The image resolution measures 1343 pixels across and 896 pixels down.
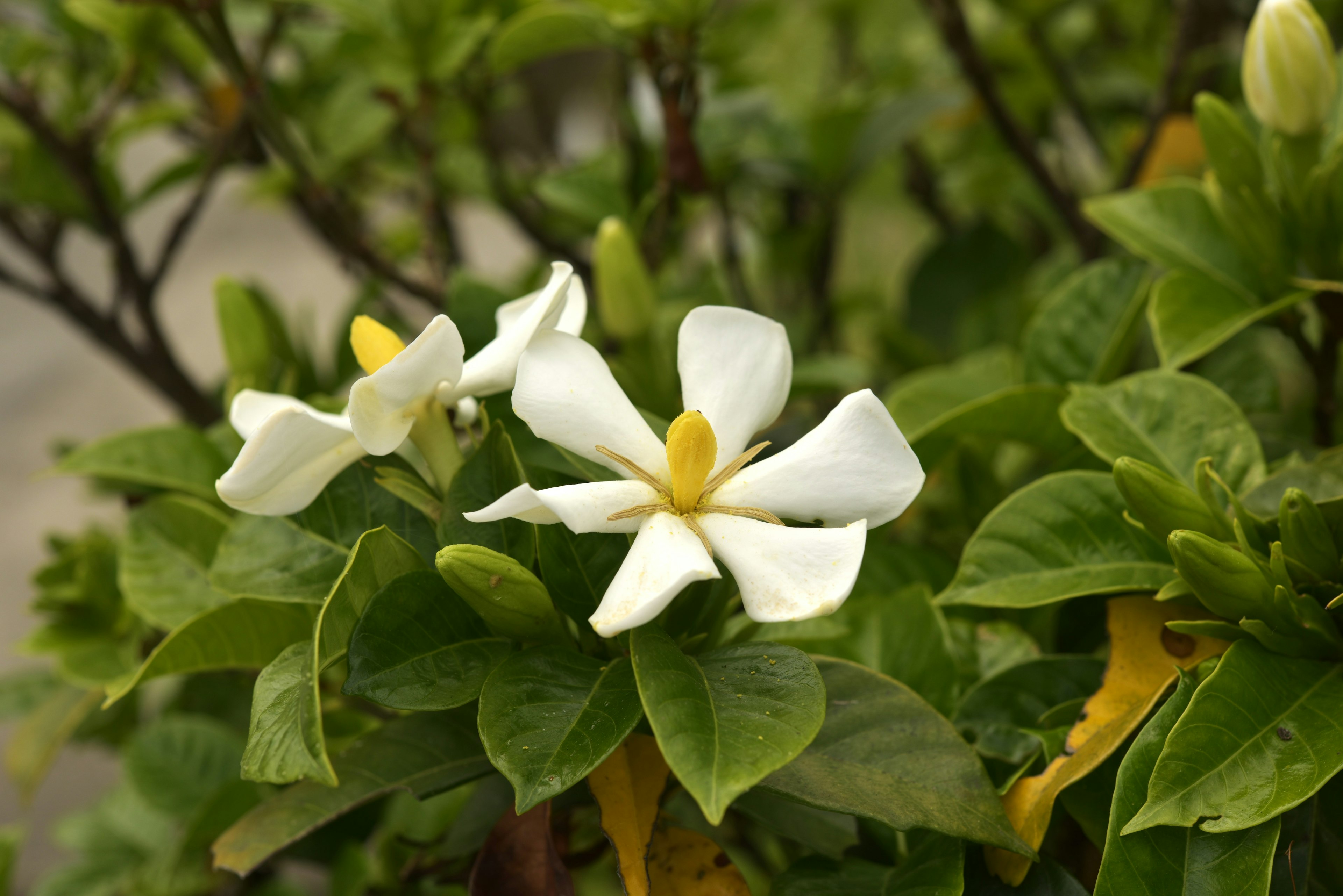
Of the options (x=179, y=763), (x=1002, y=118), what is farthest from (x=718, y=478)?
(x=179, y=763)

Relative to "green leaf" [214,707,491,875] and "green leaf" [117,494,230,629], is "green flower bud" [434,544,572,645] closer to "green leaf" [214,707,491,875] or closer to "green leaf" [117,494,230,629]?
"green leaf" [214,707,491,875]

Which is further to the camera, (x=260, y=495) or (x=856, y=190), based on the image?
(x=856, y=190)

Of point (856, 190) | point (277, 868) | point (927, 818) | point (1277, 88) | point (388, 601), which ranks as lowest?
point (277, 868)

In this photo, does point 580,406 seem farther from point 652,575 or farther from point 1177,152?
point 1177,152

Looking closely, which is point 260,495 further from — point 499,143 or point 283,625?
point 499,143

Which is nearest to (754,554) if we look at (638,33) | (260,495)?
(260,495)

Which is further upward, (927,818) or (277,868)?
(927,818)

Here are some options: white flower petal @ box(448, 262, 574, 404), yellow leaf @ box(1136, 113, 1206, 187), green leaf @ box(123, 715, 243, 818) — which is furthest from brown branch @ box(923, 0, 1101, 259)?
green leaf @ box(123, 715, 243, 818)
